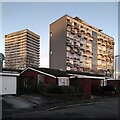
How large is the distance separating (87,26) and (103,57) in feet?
A: 61.8

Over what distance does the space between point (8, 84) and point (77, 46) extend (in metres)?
63.3

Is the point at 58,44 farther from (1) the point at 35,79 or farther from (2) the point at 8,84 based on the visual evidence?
(2) the point at 8,84

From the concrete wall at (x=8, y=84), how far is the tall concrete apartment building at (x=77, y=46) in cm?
4889

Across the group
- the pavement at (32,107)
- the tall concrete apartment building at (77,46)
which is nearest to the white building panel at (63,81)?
the pavement at (32,107)

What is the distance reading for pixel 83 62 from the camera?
90438mm

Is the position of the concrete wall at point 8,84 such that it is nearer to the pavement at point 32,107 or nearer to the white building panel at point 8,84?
the white building panel at point 8,84

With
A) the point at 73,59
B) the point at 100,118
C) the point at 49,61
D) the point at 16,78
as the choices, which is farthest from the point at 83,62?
the point at 100,118

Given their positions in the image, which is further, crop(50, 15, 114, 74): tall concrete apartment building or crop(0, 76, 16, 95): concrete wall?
crop(50, 15, 114, 74): tall concrete apartment building

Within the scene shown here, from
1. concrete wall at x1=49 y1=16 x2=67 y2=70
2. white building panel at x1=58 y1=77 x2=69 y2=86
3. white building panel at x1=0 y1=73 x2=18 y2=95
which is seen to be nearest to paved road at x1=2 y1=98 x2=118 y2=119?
white building panel at x1=0 y1=73 x2=18 y2=95

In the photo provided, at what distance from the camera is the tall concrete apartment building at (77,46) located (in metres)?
81.5

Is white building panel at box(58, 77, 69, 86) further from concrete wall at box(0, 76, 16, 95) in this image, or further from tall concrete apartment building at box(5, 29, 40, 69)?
tall concrete apartment building at box(5, 29, 40, 69)

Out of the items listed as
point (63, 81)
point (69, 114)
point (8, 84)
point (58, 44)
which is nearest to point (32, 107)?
point (69, 114)

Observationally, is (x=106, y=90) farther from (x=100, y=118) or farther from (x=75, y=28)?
(x=75, y=28)

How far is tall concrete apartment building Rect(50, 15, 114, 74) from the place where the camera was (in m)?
81.5
